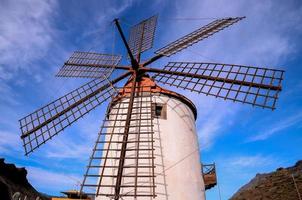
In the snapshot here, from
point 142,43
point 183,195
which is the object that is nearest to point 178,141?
point 183,195

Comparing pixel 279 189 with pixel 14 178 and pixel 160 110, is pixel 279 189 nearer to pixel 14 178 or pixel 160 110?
pixel 160 110

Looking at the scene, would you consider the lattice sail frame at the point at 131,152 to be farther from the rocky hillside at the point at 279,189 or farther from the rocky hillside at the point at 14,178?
the rocky hillside at the point at 279,189

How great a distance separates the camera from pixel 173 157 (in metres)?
8.43

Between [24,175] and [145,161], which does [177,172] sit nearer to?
[145,161]

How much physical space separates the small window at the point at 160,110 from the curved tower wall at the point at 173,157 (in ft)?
0.28

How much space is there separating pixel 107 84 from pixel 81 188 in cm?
473

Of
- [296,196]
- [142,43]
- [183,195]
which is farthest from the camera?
[296,196]

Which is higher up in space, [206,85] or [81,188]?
[206,85]

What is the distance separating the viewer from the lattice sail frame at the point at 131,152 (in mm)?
7625

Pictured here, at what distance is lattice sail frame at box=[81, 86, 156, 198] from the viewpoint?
300 inches

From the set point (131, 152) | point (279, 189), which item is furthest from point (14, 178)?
point (279, 189)

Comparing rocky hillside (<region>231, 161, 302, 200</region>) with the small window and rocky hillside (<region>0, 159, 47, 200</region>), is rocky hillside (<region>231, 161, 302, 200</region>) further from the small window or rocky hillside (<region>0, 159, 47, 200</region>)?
rocky hillside (<region>0, 159, 47, 200</region>)

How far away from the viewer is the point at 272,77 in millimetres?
9102

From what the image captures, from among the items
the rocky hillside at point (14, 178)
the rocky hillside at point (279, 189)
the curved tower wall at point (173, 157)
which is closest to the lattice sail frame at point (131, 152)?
the curved tower wall at point (173, 157)
